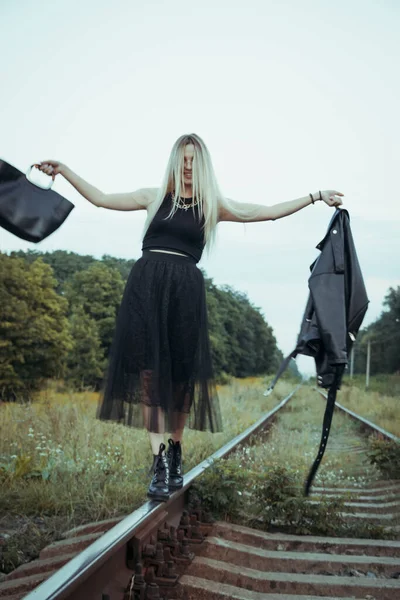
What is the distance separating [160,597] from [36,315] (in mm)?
14343

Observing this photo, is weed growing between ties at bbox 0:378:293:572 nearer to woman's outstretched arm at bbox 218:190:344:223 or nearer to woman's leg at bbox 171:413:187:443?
woman's leg at bbox 171:413:187:443

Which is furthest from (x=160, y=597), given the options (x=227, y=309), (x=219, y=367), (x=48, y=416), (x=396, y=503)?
(x=227, y=309)

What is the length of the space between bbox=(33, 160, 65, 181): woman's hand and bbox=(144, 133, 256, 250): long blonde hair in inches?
22.1

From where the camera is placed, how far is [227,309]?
26.1 metres

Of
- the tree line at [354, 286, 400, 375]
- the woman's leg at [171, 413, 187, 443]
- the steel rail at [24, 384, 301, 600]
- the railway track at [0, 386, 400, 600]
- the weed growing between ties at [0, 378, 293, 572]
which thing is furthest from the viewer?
the tree line at [354, 286, 400, 375]

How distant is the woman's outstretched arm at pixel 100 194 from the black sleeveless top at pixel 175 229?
0.11 metres

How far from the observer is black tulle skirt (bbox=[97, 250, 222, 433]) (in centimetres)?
384

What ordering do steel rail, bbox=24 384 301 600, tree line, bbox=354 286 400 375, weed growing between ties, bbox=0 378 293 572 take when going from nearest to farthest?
1. steel rail, bbox=24 384 301 600
2. weed growing between ties, bbox=0 378 293 572
3. tree line, bbox=354 286 400 375

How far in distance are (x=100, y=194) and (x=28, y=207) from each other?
72 centimetres

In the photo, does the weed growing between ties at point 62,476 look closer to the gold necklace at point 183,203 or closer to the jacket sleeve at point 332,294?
the jacket sleeve at point 332,294

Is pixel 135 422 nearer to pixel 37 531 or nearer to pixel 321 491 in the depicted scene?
pixel 37 531

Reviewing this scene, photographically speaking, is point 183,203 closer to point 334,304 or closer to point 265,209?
point 265,209

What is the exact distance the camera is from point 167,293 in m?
3.88

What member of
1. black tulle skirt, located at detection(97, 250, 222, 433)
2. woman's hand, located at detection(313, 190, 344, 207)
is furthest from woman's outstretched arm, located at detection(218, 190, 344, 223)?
black tulle skirt, located at detection(97, 250, 222, 433)
